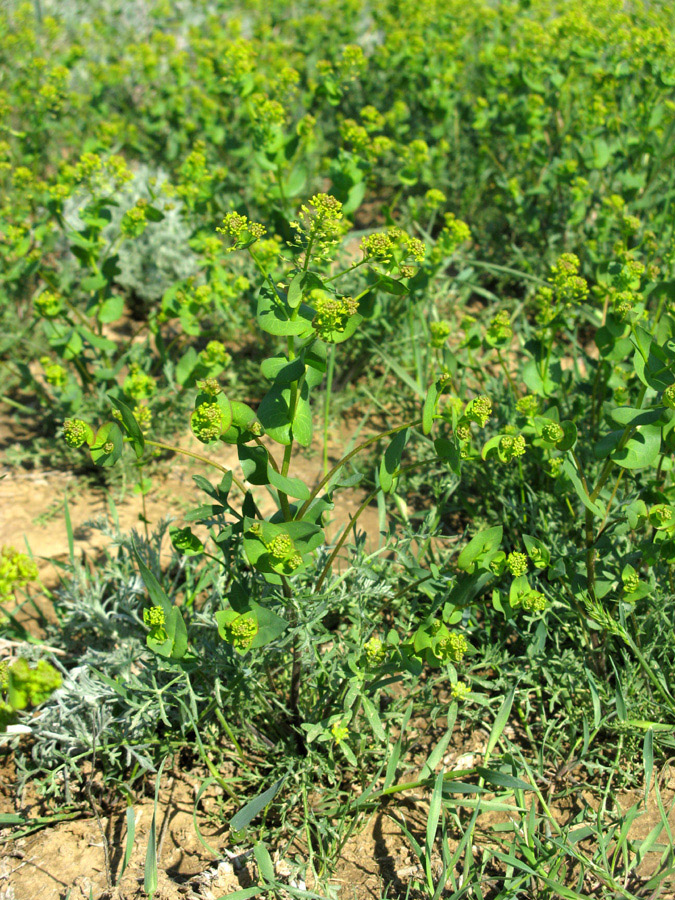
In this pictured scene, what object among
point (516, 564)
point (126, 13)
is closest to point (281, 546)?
point (516, 564)

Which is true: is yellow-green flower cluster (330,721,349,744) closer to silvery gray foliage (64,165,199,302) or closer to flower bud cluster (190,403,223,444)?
flower bud cluster (190,403,223,444)

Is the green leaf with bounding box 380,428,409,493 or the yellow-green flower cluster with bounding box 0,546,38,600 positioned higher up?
the green leaf with bounding box 380,428,409,493

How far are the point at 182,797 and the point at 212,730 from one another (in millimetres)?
203

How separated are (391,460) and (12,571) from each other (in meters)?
0.89

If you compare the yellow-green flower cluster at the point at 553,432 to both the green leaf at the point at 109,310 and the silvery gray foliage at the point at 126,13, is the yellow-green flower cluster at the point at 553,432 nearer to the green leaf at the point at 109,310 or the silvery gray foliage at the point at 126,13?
the green leaf at the point at 109,310

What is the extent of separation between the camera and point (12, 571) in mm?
1559

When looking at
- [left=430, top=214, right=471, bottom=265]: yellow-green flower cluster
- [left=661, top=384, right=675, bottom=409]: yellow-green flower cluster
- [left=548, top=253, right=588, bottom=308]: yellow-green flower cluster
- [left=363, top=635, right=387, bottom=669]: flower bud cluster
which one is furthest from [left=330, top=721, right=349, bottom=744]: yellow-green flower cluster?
[left=430, top=214, right=471, bottom=265]: yellow-green flower cluster

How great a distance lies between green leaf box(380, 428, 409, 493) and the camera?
1.82 metres

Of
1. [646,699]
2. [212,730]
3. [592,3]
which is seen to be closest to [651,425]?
[646,699]

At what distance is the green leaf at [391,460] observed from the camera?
71.6 inches

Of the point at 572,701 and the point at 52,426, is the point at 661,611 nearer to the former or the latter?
the point at 572,701

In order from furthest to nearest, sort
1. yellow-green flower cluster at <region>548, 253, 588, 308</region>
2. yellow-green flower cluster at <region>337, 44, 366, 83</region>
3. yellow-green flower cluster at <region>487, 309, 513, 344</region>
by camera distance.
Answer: yellow-green flower cluster at <region>337, 44, 366, 83</region>, yellow-green flower cluster at <region>487, 309, 513, 344</region>, yellow-green flower cluster at <region>548, 253, 588, 308</region>

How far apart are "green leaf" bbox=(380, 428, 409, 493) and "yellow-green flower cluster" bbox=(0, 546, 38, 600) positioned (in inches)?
32.6

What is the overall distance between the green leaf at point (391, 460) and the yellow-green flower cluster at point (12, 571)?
2.72 feet
